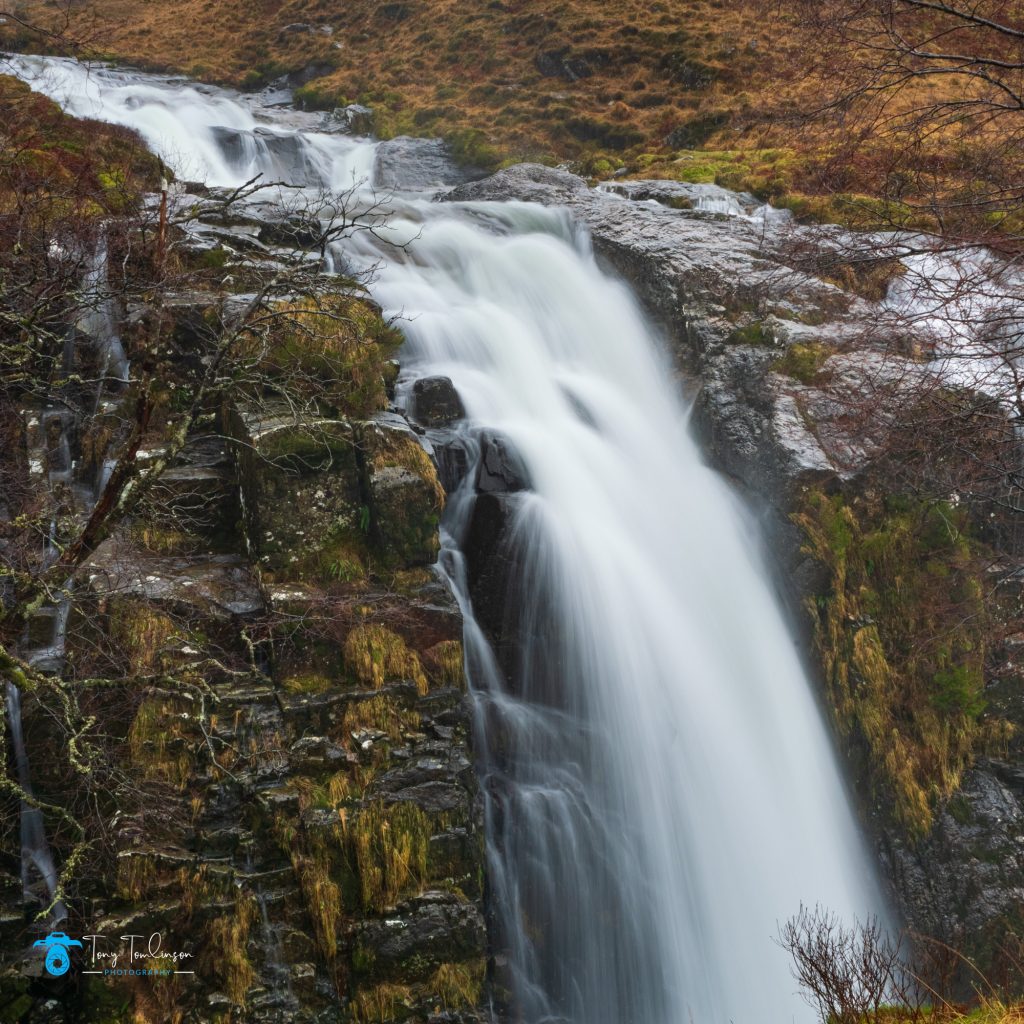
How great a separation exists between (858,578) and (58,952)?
27.7 ft

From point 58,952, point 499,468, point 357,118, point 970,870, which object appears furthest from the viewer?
point 357,118

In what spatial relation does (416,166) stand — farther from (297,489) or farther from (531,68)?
(297,489)

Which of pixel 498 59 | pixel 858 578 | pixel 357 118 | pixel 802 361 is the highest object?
pixel 498 59

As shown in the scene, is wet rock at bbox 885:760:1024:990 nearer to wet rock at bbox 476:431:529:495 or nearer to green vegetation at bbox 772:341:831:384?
green vegetation at bbox 772:341:831:384

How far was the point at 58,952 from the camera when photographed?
5.51 metres

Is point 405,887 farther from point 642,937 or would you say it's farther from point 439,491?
point 439,491

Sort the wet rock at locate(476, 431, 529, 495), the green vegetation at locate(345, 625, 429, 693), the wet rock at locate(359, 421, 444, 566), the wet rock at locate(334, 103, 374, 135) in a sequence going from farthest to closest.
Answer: the wet rock at locate(334, 103, 374, 135)
the wet rock at locate(476, 431, 529, 495)
the wet rock at locate(359, 421, 444, 566)
the green vegetation at locate(345, 625, 429, 693)

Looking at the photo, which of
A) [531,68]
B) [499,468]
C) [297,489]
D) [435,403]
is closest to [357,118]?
[531,68]

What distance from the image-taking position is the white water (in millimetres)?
7273

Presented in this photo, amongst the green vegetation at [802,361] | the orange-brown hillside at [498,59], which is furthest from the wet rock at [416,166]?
the green vegetation at [802,361]

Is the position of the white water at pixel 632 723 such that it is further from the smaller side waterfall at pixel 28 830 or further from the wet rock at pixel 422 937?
the smaller side waterfall at pixel 28 830

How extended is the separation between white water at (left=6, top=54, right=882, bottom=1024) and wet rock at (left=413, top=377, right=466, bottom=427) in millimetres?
348

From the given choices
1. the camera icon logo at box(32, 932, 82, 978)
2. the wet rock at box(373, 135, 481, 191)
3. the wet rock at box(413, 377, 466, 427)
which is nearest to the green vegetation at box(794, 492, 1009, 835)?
the wet rock at box(413, 377, 466, 427)

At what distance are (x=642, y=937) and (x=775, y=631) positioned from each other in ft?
12.3
